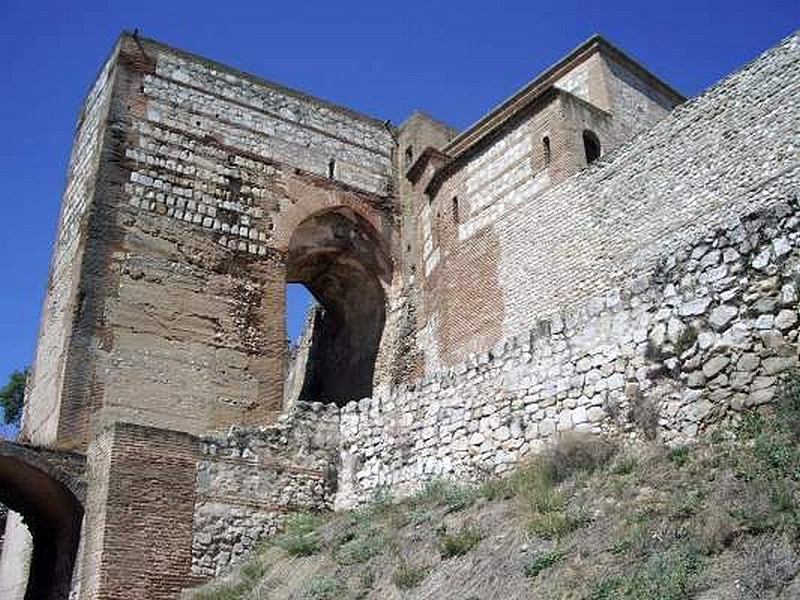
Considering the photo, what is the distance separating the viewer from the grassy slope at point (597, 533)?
6715 mm

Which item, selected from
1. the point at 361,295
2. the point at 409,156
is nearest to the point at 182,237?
the point at 361,295

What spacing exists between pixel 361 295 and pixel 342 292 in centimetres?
61

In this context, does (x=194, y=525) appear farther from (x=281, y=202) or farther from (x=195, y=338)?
(x=281, y=202)

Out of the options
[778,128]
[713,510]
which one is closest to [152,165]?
[778,128]

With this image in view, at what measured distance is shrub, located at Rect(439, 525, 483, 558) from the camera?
8.89 metres

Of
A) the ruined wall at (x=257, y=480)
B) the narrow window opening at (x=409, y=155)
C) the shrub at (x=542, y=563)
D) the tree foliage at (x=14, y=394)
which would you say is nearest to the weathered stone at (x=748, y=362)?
the shrub at (x=542, y=563)

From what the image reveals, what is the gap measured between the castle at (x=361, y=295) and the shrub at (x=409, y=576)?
2626 mm

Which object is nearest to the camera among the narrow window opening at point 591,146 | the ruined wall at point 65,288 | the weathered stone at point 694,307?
the weathered stone at point 694,307

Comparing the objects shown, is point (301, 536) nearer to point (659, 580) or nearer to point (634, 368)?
point (634, 368)

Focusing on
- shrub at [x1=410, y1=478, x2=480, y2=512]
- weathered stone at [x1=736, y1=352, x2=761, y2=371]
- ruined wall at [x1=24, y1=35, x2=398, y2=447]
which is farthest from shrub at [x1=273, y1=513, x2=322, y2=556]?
weathered stone at [x1=736, y1=352, x2=761, y2=371]

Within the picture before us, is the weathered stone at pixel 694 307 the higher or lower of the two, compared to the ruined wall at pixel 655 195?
lower

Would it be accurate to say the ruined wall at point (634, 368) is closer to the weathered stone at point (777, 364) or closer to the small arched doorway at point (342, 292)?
the weathered stone at point (777, 364)

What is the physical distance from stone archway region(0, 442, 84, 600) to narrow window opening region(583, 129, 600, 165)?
424 inches

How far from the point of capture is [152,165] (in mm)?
18625
